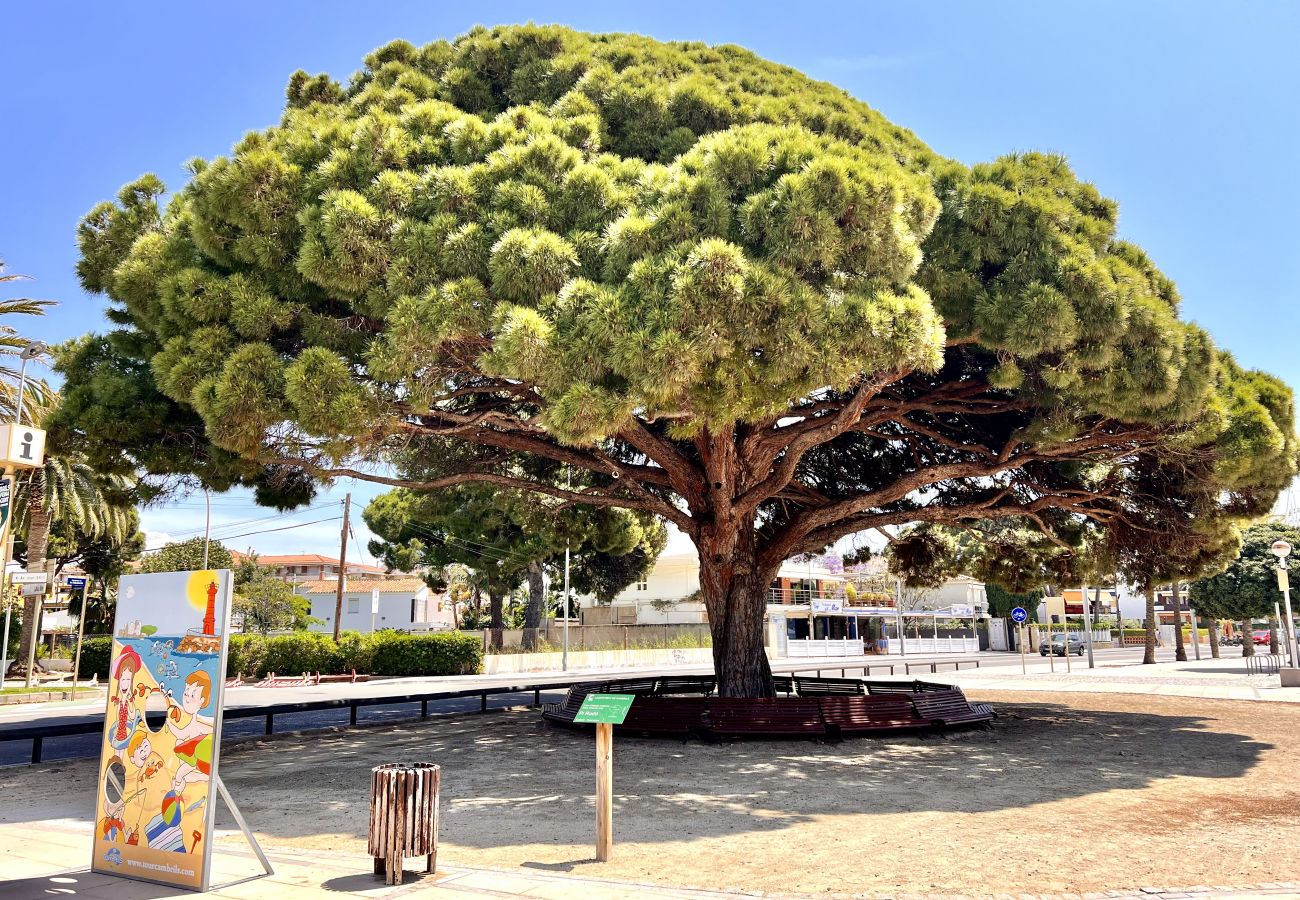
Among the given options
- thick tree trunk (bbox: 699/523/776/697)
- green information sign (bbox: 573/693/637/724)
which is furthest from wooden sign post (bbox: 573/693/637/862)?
thick tree trunk (bbox: 699/523/776/697)

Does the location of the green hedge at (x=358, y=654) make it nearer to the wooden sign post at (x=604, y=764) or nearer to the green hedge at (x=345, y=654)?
the green hedge at (x=345, y=654)

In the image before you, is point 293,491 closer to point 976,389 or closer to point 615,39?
point 615,39

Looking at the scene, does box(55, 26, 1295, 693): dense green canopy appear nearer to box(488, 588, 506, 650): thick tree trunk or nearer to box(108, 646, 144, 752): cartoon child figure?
box(108, 646, 144, 752): cartoon child figure

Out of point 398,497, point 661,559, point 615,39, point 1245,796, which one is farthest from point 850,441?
point 661,559

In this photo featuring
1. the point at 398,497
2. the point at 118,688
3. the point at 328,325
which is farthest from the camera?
the point at 398,497

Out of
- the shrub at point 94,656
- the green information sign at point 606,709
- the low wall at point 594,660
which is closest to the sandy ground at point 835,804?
the green information sign at point 606,709

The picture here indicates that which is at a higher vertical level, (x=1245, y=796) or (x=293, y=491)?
(x=293, y=491)

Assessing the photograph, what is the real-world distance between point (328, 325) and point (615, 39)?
268 inches

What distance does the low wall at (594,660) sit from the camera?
1431 inches

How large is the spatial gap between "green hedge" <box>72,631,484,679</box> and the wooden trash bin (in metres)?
28.1

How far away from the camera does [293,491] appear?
47.9ft

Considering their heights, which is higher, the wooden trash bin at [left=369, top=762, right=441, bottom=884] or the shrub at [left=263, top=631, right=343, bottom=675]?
the wooden trash bin at [left=369, top=762, right=441, bottom=884]

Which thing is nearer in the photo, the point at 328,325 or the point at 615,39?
the point at 328,325

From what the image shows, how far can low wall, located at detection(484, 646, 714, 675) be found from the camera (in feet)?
119
